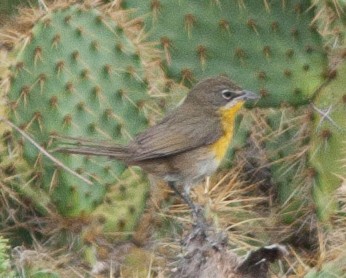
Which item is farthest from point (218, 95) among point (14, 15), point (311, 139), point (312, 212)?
point (14, 15)

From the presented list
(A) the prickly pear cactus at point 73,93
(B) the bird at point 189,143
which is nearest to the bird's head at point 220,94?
(B) the bird at point 189,143

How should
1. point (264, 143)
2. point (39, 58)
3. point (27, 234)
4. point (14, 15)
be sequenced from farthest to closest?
point (14, 15)
point (264, 143)
point (27, 234)
point (39, 58)

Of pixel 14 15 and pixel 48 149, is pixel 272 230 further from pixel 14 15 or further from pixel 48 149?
pixel 14 15

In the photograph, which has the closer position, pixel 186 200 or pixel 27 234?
pixel 186 200

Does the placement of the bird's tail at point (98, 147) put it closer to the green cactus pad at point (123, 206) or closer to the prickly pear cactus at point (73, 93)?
the prickly pear cactus at point (73, 93)

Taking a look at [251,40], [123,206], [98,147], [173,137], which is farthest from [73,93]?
[251,40]

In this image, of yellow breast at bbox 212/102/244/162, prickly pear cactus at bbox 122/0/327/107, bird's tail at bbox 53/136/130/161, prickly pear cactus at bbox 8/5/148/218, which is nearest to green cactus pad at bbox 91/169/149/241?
prickly pear cactus at bbox 8/5/148/218

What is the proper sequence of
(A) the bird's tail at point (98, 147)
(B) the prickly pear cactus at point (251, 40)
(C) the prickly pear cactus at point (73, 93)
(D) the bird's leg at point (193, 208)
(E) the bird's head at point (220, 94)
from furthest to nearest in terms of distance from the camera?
1. (B) the prickly pear cactus at point (251, 40)
2. (E) the bird's head at point (220, 94)
3. (C) the prickly pear cactus at point (73, 93)
4. (A) the bird's tail at point (98, 147)
5. (D) the bird's leg at point (193, 208)

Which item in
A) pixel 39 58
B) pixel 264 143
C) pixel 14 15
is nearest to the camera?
pixel 39 58
